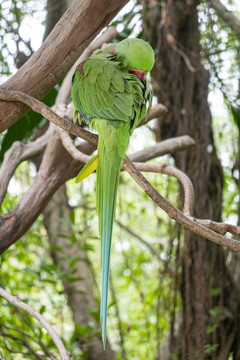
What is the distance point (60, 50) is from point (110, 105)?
0.20 metres

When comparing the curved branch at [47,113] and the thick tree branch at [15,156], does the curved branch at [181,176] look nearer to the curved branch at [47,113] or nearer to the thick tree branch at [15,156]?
the curved branch at [47,113]

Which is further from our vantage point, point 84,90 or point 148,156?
point 148,156

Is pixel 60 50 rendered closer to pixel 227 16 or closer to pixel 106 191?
pixel 106 191

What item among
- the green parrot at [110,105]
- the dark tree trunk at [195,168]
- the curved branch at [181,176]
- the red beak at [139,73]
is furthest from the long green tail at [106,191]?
the dark tree trunk at [195,168]

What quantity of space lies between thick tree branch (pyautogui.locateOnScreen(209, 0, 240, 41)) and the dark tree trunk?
0.33ft

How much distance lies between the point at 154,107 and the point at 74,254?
3.02ft

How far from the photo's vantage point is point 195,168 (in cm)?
197

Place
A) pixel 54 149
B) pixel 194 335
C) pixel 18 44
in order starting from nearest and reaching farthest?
1. pixel 54 149
2. pixel 194 335
3. pixel 18 44

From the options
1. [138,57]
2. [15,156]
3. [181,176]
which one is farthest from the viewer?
[15,156]

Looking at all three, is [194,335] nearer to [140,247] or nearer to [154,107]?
[154,107]

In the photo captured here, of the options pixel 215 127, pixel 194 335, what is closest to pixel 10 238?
pixel 194 335

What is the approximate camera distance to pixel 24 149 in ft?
5.02

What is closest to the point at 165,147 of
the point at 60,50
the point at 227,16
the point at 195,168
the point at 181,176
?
the point at 181,176

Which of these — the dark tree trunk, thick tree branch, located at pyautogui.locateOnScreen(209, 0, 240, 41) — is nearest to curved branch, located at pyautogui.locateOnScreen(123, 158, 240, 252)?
the dark tree trunk
